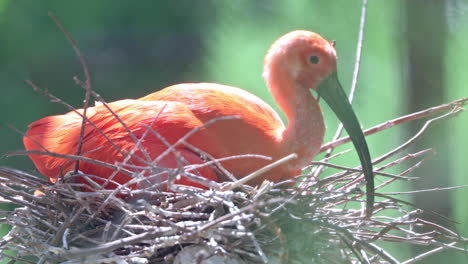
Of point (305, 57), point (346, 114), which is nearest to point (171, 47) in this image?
point (305, 57)

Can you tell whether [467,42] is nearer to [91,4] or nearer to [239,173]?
[239,173]

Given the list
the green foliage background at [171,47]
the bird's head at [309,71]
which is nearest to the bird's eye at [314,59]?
the bird's head at [309,71]

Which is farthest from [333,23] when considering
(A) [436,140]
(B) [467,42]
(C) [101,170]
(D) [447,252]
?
(C) [101,170]

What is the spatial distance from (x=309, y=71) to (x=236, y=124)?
11.6 inches

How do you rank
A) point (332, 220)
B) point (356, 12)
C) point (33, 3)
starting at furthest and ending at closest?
point (33, 3) < point (356, 12) < point (332, 220)

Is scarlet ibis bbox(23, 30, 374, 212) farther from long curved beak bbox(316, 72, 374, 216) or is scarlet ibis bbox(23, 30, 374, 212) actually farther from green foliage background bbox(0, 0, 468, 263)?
green foliage background bbox(0, 0, 468, 263)

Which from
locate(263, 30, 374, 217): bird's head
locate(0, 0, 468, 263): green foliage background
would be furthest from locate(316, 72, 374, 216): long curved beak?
locate(0, 0, 468, 263): green foliage background

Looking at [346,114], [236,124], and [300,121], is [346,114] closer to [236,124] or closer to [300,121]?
[300,121]

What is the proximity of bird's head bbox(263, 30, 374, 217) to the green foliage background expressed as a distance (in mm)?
528

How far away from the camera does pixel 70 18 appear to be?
9.81ft

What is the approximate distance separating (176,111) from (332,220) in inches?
22.9

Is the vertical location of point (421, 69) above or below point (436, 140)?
above

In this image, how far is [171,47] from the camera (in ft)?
9.87

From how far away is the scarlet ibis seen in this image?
2.06 metres
